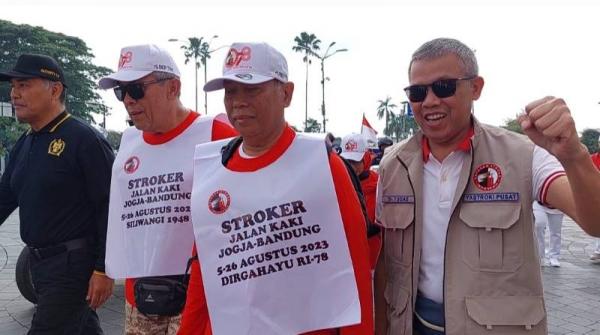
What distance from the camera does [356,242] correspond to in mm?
1875

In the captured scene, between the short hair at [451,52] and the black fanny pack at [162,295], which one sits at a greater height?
the short hair at [451,52]

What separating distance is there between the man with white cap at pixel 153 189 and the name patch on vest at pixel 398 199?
993mm

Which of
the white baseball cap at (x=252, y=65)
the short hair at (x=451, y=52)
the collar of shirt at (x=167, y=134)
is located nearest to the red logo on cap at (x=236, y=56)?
the white baseball cap at (x=252, y=65)

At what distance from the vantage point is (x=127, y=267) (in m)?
2.59

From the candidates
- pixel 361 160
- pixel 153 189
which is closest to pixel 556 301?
pixel 361 160

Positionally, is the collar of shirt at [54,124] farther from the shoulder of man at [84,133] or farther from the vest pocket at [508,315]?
the vest pocket at [508,315]

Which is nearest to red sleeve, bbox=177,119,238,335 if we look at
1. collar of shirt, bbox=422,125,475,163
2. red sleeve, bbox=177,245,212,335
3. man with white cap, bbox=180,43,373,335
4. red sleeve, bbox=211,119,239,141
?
red sleeve, bbox=177,245,212,335

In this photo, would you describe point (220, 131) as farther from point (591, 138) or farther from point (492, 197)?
point (591, 138)

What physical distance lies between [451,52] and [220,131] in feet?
4.25

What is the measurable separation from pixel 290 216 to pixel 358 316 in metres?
0.43

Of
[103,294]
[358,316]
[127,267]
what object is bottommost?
[103,294]

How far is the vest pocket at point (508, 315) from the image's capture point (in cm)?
173

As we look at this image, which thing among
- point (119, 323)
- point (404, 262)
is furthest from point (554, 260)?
point (404, 262)

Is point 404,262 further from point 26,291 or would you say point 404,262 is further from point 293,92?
point 26,291
